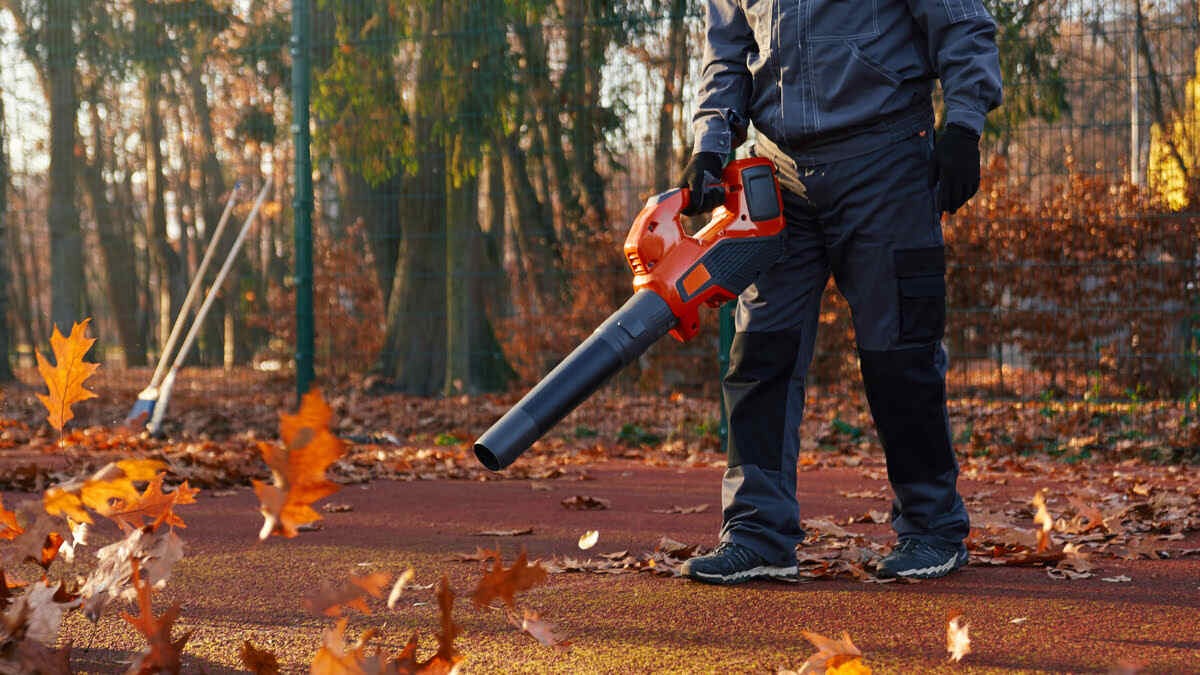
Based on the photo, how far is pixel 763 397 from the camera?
334 cm

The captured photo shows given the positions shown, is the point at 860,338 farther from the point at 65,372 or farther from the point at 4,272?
the point at 4,272

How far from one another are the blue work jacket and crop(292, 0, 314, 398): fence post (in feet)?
17.4

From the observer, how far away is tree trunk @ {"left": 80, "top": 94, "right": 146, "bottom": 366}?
974 cm

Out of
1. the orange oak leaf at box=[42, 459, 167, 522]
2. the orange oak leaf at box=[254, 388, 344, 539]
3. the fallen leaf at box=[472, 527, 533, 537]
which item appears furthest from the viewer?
the fallen leaf at box=[472, 527, 533, 537]

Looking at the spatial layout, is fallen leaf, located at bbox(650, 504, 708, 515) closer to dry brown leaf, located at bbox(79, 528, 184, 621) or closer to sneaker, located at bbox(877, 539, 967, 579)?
sneaker, located at bbox(877, 539, 967, 579)

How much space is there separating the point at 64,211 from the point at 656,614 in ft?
31.1

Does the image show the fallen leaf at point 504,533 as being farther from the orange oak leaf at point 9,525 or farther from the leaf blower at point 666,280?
the orange oak leaf at point 9,525

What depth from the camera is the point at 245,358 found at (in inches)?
439

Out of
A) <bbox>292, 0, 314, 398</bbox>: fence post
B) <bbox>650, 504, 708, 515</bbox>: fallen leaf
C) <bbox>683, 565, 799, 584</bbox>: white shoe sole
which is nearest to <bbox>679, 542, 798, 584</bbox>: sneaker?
<bbox>683, 565, 799, 584</bbox>: white shoe sole

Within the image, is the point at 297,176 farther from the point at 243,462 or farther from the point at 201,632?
the point at 201,632

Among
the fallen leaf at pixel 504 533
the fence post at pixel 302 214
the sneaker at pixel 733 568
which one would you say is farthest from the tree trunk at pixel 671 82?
the sneaker at pixel 733 568

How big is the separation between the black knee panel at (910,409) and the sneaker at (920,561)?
0.19 meters

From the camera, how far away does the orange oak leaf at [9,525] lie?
7.77 feet

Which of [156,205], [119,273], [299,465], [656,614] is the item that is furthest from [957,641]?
[119,273]
